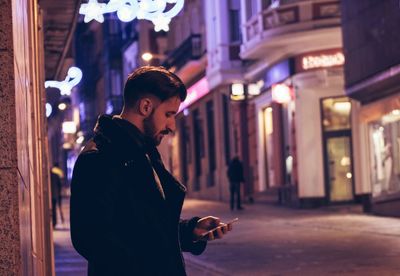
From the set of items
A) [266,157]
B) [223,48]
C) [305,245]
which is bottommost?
[305,245]

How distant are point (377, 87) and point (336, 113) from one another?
7.39m

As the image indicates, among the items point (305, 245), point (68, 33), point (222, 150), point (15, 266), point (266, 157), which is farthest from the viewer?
point (222, 150)

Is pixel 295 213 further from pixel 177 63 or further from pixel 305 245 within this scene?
pixel 177 63

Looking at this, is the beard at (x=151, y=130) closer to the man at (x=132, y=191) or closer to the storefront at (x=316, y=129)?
the man at (x=132, y=191)

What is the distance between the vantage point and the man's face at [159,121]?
3.38 meters

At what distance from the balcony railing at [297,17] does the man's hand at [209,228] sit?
24.8 metres

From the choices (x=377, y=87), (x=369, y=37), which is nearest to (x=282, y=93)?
(x=377, y=87)

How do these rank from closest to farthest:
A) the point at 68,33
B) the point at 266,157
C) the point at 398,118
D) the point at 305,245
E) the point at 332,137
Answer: the point at 305,245 → the point at 68,33 → the point at 398,118 → the point at 332,137 → the point at 266,157

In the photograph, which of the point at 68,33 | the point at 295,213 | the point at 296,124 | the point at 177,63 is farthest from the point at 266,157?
the point at 68,33

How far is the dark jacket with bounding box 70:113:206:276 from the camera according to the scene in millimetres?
3121

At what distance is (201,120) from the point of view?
4366 cm

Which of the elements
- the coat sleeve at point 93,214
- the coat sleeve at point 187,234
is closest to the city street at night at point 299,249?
the coat sleeve at point 187,234

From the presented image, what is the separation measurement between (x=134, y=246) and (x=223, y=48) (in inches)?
1318

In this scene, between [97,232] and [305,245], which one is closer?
[97,232]
